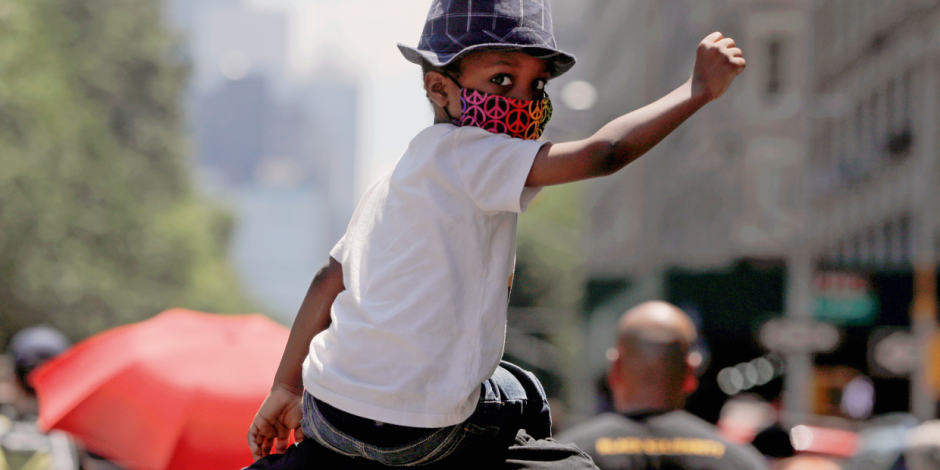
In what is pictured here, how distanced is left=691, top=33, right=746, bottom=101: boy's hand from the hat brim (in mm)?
323

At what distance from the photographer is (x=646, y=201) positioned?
3119 cm

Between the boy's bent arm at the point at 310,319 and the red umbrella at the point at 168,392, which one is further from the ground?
A: the boy's bent arm at the point at 310,319

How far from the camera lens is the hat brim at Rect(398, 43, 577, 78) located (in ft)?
6.56

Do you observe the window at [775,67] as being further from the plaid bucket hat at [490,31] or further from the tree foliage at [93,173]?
the plaid bucket hat at [490,31]

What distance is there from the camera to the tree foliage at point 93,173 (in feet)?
71.3

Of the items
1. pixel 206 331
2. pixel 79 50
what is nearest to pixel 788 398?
pixel 206 331

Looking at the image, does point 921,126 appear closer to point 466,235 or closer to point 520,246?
point 466,235

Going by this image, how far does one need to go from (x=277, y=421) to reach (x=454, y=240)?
719mm

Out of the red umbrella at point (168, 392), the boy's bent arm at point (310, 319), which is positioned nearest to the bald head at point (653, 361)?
the red umbrella at point (168, 392)

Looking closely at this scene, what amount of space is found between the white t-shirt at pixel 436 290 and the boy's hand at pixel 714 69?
328 millimetres

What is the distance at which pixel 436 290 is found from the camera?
1.96 metres

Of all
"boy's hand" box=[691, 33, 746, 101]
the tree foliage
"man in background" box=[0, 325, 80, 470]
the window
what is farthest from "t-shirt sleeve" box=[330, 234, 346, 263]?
the tree foliage

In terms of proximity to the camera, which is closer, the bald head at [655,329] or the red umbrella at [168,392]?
the red umbrella at [168,392]

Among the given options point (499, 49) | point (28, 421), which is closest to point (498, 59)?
point (499, 49)
